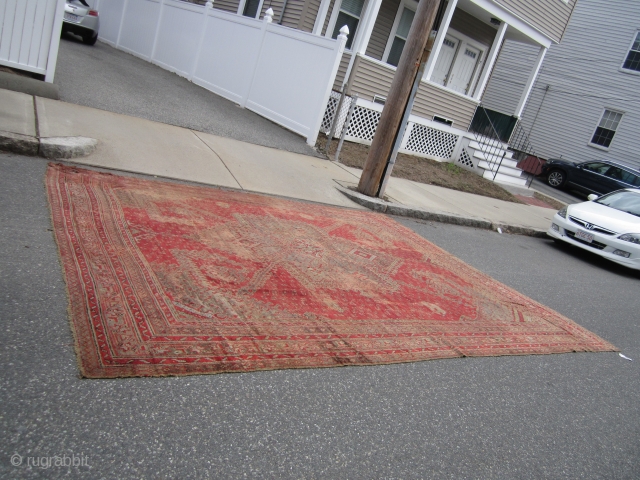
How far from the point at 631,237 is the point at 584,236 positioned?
78 centimetres

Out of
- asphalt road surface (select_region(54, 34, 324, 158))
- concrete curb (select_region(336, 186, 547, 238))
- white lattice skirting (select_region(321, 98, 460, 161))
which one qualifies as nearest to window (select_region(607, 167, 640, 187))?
white lattice skirting (select_region(321, 98, 460, 161))

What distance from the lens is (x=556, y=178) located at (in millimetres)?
20234

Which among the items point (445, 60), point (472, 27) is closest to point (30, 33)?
point (445, 60)

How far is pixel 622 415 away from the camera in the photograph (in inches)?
162

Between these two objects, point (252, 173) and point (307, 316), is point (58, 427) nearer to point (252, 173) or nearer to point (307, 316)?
point (307, 316)

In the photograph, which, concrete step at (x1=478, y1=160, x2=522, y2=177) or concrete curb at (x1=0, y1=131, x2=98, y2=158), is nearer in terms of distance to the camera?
concrete curb at (x1=0, y1=131, x2=98, y2=158)

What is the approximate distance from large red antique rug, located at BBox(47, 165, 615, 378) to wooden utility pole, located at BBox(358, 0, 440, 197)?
76.5 inches

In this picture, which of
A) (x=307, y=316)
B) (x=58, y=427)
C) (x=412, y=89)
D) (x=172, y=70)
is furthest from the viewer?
(x=172, y=70)

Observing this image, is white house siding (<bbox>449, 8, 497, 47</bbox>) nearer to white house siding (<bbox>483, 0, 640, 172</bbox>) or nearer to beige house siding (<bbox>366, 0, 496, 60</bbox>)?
beige house siding (<bbox>366, 0, 496, 60</bbox>)

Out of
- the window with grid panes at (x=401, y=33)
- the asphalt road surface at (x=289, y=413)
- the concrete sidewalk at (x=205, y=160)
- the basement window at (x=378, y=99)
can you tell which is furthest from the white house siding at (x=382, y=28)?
the asphalt road surface at (x=289, y=413)

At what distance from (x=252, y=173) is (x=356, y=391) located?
5088 millimetres

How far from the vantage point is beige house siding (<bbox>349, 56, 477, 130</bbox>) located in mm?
13297

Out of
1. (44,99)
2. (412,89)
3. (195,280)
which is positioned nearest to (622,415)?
(195,280)

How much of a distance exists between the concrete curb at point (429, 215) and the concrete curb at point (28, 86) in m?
4.88
